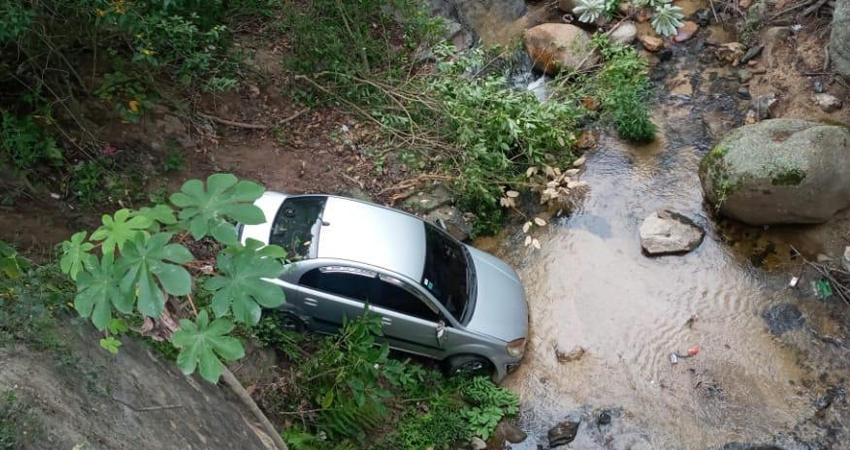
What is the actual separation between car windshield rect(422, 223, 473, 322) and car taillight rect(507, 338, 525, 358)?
0.61m

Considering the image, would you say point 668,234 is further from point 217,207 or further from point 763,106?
point 217,207

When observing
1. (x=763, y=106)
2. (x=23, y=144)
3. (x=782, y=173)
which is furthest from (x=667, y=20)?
(x=23, y=144)

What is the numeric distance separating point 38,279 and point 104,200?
301 cm

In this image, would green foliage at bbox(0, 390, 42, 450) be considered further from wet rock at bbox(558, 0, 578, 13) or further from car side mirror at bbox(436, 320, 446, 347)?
wet rock at bbox(558, 0, 578, 13)

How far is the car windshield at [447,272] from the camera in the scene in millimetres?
5754

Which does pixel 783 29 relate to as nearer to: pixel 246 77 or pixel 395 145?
pixel 395 145

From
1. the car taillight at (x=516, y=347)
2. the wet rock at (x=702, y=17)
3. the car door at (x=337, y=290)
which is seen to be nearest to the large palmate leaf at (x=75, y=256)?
the car door at (x=337, y=290)

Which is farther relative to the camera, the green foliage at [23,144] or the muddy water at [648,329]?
the muddy water at [648,329]

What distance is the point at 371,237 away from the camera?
5641 mm

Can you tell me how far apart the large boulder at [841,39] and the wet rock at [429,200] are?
5.80 metres

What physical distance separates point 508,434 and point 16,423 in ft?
15.1

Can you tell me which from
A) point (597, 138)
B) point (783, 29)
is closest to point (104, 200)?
point (597, 138)

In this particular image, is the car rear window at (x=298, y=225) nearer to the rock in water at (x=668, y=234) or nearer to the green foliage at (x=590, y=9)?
the rock in water at (x=668, y=234)

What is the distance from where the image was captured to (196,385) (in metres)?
3.43
